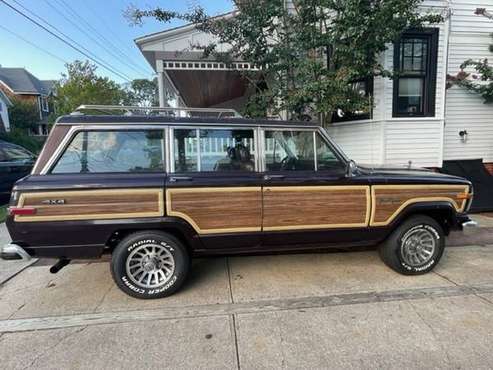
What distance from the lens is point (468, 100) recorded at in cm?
800

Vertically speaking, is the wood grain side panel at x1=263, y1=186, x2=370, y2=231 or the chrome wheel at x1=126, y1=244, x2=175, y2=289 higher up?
the wood grain side panel at x1=263, y1=186, x2=370, y2=231

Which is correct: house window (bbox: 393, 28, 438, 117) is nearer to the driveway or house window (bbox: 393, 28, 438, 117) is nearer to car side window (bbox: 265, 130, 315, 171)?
the driveway

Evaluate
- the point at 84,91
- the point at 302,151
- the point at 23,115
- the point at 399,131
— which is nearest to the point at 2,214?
the point at 302,151

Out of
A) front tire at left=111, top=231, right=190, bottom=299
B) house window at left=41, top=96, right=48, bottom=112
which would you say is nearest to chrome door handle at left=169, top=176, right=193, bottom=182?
front tire at left=111, top=231, right=190, bottom=299

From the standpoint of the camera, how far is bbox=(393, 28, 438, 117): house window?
7.09 m

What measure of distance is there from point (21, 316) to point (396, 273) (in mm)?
4128

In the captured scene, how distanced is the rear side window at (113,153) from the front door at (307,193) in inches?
46.9

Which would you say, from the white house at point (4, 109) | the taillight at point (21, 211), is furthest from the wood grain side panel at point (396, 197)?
the white house at point (4, 109)

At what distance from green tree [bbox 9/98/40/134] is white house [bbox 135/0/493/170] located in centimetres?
3169

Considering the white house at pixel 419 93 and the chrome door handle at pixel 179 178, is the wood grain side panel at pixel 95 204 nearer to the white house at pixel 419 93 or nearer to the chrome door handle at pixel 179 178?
the chrome door handle at pixel 179 178

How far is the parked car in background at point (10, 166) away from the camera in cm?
810

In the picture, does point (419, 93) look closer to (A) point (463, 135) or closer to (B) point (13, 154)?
(A) point (463, 135)

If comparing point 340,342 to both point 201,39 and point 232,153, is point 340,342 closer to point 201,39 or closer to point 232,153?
point 232,153

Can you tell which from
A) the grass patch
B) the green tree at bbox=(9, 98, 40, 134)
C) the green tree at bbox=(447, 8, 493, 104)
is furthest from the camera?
the green tree at bbox=(9, 98, 40, 134)
